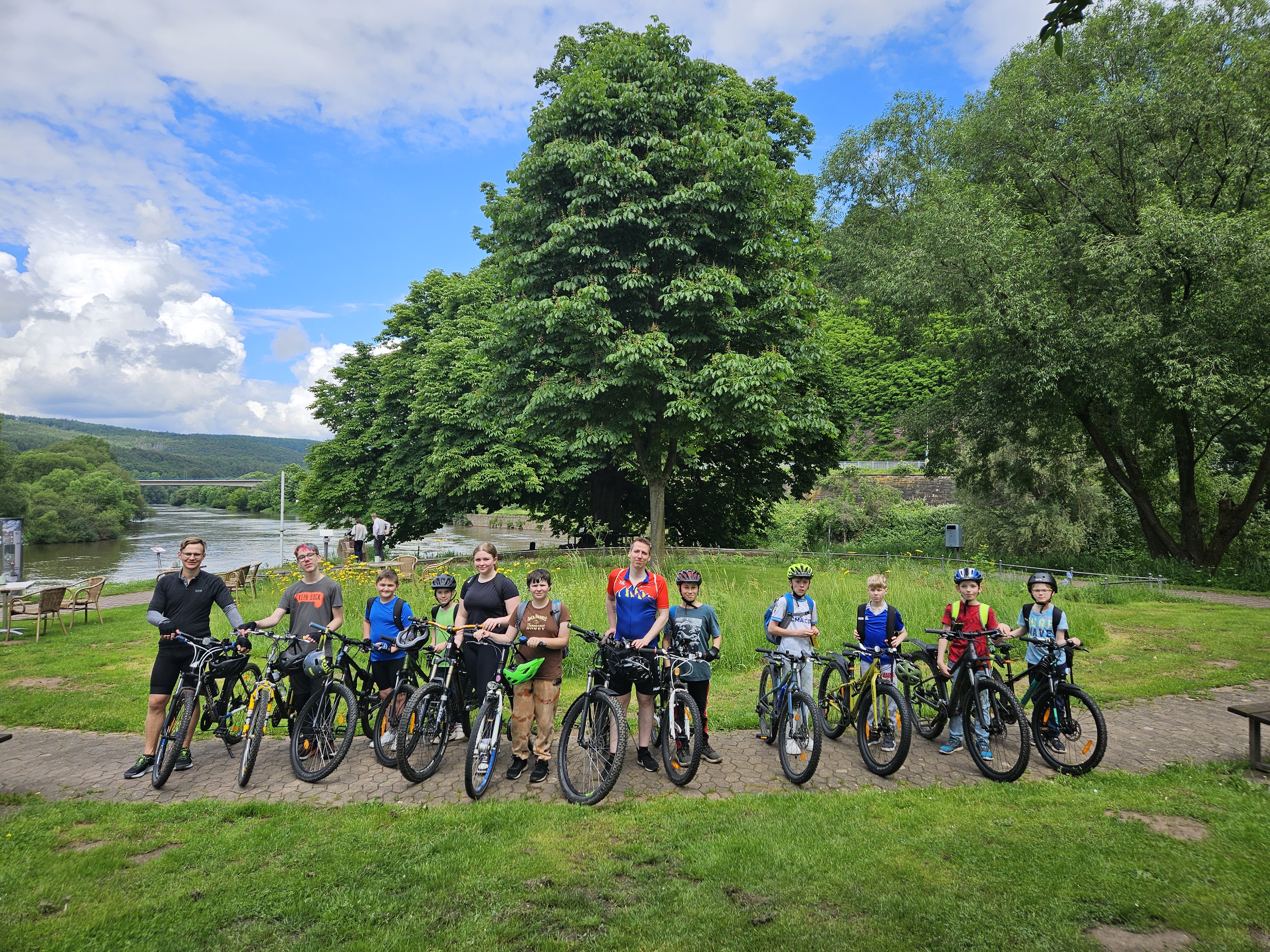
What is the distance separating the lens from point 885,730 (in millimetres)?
6070

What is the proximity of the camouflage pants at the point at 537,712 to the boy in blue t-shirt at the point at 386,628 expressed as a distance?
4.42 ft

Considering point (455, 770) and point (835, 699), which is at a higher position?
point (835, 699)

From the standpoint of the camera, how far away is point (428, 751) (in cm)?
603

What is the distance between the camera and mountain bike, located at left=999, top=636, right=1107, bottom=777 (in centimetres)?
584

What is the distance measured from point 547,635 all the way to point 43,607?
12.5 m

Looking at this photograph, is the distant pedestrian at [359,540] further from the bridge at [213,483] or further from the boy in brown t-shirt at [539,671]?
the bridge at [213,483]

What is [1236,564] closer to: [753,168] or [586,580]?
[753,168]

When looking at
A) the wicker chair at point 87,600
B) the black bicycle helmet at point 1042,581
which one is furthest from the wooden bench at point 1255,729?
the wicker chair at point 87,600

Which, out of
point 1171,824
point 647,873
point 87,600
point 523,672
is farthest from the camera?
point 87,600

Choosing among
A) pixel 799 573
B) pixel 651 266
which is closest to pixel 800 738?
pixel 799 573

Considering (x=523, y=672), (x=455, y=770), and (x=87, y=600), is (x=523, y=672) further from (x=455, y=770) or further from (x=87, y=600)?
(x=87, y=600)

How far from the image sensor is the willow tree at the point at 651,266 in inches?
590

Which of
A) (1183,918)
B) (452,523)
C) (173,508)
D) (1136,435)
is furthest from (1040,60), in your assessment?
(173,508)

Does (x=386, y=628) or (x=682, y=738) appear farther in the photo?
(x=386, y=628)
